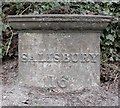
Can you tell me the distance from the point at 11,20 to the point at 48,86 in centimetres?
71

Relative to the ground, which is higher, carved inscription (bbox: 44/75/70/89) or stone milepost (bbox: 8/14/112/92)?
stone milepost (bbox: 8/14/112/92)

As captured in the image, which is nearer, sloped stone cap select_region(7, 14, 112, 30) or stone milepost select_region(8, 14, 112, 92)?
sloped stone cap select_region(7, 14, 112, 30)

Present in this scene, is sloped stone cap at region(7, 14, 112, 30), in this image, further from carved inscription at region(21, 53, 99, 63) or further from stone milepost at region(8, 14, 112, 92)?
carved inscription at region(21, 53, 99, 63)

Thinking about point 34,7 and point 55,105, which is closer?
point 55,105

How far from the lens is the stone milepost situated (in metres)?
3.01

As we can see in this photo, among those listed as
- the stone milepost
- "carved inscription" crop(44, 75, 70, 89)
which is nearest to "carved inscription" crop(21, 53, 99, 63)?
the stone milepost

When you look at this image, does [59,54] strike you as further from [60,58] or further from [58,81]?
[58,81]

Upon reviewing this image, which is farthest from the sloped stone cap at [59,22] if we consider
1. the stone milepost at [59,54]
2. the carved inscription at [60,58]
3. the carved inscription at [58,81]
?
the carved inscription at [58,81]

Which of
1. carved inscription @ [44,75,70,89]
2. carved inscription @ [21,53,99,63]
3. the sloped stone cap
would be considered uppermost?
the sloped stone cap

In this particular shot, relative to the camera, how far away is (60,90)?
9.84 ft

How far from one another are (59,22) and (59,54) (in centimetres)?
31

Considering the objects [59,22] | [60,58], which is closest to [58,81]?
[60,58]

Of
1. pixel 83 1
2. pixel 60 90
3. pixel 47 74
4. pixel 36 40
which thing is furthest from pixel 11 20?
pixel 83 1

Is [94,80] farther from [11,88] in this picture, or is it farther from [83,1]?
[83,1]
